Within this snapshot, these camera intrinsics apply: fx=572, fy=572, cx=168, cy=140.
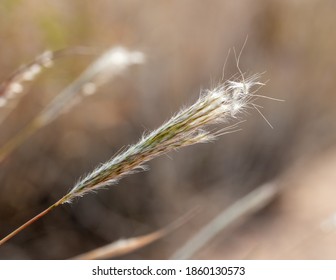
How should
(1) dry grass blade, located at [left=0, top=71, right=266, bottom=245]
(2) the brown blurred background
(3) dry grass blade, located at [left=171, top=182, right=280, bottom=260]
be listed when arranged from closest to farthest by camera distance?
(1) dry grass blade, located at [left=0, top=71, right=266, bottom=245]
(3) dry grass blade, located at [left=171, top=182, right=280, bottom=260]
(2) the brown blurred background

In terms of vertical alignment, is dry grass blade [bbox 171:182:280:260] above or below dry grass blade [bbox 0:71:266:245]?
above

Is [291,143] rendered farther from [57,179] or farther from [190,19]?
[57,179]

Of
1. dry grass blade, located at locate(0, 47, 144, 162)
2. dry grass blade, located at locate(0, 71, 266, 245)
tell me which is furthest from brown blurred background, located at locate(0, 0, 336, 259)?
dry grass blade, located at locate(0, 71, 266, 245)

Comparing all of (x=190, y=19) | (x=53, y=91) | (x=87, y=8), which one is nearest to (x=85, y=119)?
(x=53, y=91)

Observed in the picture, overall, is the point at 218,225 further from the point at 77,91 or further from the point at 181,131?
the point at 181,131

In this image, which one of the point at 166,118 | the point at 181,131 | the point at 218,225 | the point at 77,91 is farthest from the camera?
the point at 166,118

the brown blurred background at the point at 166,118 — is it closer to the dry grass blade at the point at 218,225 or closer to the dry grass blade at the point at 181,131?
the dry grass blade at the point at 218,225

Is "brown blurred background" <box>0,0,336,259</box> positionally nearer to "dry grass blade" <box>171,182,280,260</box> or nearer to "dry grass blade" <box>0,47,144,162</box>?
"dry grass blade" <box>171,182,280,260</box>

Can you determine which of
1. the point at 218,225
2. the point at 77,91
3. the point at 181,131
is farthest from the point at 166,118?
the point at 181,131

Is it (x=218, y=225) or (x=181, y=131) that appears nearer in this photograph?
(x=181, y=131)
